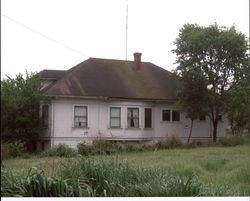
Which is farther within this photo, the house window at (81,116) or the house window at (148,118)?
the house window at (148,118)

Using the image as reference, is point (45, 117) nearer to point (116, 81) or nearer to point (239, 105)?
point (116, 81)

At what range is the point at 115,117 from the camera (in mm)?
5258

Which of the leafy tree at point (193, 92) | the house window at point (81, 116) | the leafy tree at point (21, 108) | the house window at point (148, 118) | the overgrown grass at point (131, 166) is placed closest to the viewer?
the leafy tree at point (21, 108)

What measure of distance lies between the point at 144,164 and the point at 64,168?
1133 mm

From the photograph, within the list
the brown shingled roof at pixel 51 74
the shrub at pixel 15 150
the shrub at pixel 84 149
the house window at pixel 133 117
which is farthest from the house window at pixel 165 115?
the shrub at pixel 15 150

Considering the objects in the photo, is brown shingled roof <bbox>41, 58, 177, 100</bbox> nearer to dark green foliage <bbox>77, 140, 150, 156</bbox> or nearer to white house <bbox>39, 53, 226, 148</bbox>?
white house <bbox>39, 53, 226, 148</bbox>

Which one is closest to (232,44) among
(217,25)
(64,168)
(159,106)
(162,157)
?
(217,25)

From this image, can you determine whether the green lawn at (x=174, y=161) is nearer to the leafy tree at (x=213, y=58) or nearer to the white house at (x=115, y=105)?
the white house at (x=115, y=105)

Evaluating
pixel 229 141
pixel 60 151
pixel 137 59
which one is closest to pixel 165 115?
pixel 137 59

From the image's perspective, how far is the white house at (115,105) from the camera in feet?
15.2

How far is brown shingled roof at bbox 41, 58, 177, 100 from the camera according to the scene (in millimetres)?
4918

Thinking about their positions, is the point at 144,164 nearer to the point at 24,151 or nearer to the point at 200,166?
the point at 200,166

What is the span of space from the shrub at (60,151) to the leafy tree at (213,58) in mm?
1494

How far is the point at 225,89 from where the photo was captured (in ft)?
17.8
